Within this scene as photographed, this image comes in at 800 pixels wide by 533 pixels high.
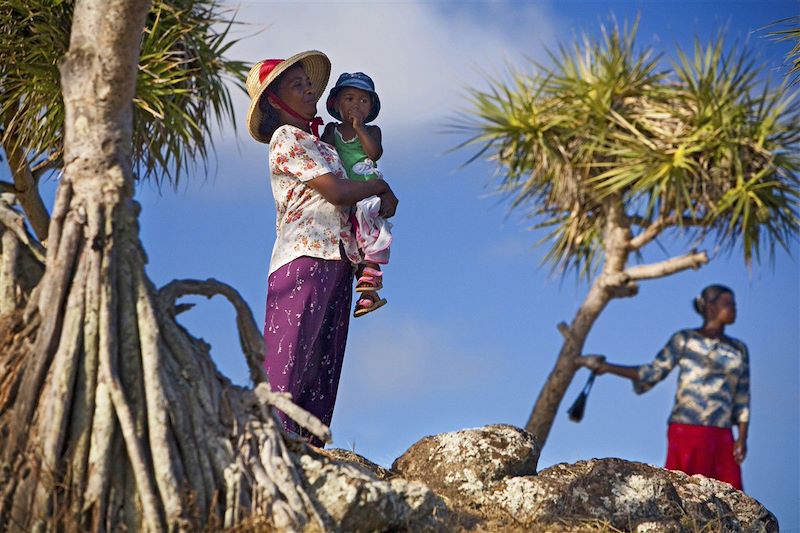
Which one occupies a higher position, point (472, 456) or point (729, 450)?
point (729, 450)

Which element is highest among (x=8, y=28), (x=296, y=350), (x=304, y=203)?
(x=8, y=28)

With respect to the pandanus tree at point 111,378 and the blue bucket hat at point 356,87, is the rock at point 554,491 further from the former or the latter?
the blue bucket hat at point 356,87

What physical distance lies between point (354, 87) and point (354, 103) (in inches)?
3.7

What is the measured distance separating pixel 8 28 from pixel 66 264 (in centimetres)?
598

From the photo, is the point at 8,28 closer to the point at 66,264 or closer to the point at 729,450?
the point at 66,264

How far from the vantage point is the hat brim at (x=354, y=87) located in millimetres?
6113

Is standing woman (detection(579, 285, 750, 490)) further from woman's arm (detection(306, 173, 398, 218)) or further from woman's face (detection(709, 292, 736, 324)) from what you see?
woman's arm (detection(306, 173, 398, 218))

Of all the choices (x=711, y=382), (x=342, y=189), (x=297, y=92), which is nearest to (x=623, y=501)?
(x=342, y=189)

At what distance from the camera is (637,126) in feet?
37.0

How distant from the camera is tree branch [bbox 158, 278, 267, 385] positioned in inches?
177

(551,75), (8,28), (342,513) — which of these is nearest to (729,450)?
(551,75)

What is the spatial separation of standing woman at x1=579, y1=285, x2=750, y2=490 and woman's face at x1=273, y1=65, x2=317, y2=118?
450 centimetres

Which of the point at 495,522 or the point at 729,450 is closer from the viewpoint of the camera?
the point at 495,522

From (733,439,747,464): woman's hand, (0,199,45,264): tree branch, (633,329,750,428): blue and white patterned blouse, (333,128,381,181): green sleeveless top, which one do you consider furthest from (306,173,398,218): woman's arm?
(733,439,747,464): woman's hand
